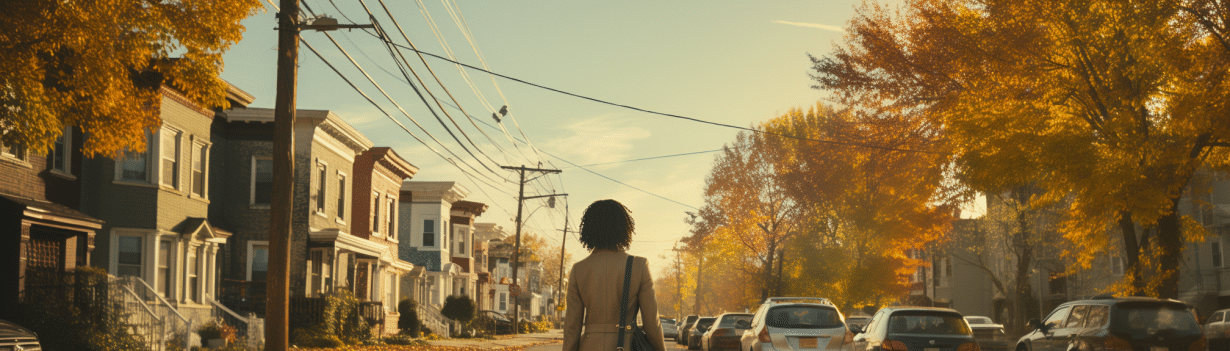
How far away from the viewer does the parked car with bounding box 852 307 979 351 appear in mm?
14672

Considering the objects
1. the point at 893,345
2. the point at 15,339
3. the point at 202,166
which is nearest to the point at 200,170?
the point at 202,166

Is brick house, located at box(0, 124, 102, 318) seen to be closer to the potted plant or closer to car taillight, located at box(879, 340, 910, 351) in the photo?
the potted plant

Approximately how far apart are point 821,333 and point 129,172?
17321 millimetres

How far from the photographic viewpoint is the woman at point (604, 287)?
5.75 m

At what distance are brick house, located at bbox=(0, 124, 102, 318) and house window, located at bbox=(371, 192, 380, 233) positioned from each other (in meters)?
15.9

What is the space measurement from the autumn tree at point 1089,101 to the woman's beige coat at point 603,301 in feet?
46.7

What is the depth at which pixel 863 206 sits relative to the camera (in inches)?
1758

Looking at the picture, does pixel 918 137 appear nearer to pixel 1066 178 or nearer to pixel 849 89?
pixel 849 89

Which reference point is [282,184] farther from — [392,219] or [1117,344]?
[392,219]

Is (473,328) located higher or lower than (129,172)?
lower

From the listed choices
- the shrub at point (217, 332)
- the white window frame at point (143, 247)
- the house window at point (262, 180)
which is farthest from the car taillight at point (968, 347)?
the house window at point (262, 180)

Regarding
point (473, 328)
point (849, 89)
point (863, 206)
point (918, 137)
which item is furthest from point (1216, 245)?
point (473, 328)

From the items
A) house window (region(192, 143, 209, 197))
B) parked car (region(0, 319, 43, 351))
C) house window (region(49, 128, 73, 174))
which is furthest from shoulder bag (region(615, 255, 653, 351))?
house window (region(192, 143, 209, 197))

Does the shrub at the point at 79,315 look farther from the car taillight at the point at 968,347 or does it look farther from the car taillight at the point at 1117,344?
the car taillight at the point at 1117,344
